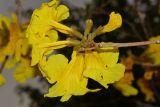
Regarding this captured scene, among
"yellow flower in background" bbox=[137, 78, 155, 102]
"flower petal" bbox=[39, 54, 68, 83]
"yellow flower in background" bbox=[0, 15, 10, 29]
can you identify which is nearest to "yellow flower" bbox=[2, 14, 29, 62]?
"yellow flower in background" bbox=[0, 15, 10, 29]

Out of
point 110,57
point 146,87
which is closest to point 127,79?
point 146,87

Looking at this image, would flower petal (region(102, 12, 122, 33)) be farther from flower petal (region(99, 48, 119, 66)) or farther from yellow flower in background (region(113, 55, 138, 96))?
yellow flower in background (region(113, 55, 138, 96))

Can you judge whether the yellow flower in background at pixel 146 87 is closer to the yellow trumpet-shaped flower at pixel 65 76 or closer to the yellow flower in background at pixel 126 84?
the yellow flower in background at pixel 126 84

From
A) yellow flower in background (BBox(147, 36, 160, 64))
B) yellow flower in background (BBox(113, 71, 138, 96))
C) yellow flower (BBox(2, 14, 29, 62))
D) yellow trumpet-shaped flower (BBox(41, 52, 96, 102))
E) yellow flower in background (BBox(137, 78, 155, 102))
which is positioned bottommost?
yellow flower in background (BBox(137, 78, 155, 102))

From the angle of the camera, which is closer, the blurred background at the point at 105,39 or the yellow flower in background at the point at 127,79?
the yellow flower in background at the point at 127,79

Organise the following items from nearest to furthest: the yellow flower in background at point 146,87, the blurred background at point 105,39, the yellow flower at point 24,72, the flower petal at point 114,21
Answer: the flower petal at point 114,21 < the yellow flower at point 24,72 < the yellow flower in background at point 146,87 < the blurred background at point 105,39

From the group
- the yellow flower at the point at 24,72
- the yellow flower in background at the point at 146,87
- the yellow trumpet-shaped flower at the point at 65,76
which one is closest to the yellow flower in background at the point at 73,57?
the yellow trumpet-shaped flower at the point at 65,76

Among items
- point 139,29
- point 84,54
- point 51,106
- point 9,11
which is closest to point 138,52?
point 139,29

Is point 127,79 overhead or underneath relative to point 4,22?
underneath

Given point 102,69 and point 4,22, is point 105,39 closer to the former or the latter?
point 4,22
